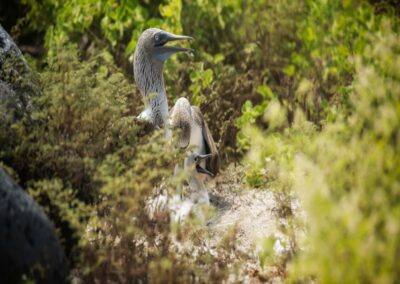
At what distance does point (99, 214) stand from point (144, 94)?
Result: 163cm

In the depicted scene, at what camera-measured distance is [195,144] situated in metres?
5.76

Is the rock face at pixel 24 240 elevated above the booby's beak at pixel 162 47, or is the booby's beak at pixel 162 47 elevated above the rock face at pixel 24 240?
the booby's beak at pixel 162 47

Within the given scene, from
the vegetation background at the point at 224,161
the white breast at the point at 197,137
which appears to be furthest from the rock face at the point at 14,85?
the white breast at the point at 197,137

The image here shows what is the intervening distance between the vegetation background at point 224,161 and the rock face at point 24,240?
0.41 ft

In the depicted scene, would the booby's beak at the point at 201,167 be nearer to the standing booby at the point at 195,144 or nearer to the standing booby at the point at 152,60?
the standing booby at the point at 195,144

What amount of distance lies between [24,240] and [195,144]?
Result: 7.74 feet

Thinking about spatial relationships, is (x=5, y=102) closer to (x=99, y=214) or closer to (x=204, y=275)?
(x=99, y=214)

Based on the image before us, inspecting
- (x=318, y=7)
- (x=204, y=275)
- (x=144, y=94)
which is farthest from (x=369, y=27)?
(x=204, y=275)

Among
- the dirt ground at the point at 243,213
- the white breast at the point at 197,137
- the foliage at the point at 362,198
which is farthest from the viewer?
the white breast at the point at 197,137

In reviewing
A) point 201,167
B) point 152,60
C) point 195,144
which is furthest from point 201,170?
point 152,60

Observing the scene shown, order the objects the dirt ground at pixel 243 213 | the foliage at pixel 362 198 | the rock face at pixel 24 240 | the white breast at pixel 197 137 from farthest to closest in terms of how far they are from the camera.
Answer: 1. the white breast at pixel 197 137
2. the dirt ground at pixel 243 213
3. the rock face at pixel 24 240
4. the foliage at pixel 362 198

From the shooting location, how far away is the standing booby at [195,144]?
5.68 meters

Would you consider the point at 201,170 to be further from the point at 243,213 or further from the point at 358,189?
the point at 358,189

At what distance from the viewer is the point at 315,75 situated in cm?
773
